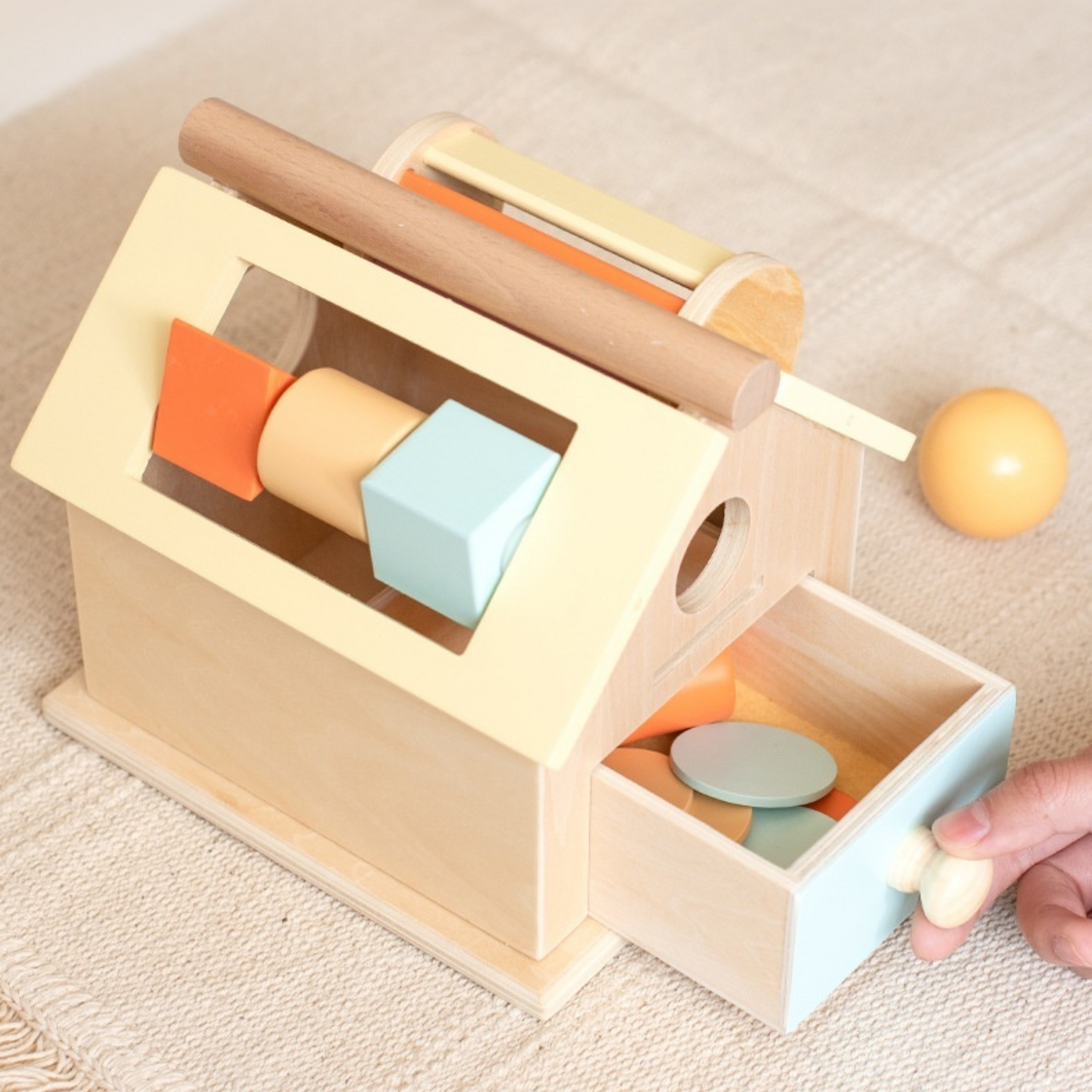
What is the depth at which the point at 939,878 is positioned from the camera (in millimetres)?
917

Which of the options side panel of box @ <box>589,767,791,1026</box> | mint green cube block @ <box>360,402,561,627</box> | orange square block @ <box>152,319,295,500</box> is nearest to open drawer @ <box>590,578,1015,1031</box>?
side panel of box @ <box>589,767,791,1026</box>

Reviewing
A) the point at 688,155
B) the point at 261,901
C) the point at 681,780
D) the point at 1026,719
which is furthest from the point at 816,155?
the point at 261,901

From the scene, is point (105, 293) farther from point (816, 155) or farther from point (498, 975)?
point (816, 155)

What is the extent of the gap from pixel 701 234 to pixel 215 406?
2.30ft

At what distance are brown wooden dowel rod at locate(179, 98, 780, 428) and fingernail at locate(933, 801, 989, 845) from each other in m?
0.23

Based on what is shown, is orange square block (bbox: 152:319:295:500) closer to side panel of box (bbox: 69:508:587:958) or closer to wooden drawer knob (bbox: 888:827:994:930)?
side panel of box (bbox: 69:508:587:958)

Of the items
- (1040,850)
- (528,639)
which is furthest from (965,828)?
(528,639)

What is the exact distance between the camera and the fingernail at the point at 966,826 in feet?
2.97

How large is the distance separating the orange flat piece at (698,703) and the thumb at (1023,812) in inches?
6.5

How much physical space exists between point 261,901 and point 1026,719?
483 millimetres

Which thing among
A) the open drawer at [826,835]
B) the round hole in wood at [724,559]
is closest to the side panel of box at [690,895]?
the open drawer at [826,835]

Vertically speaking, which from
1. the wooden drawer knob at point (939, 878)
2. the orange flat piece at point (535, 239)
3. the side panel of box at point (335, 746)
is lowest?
the side panel of box at point (335, 746)

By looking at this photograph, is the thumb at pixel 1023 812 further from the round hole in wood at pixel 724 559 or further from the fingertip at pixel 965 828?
the round hole in wood at pixel 724 559

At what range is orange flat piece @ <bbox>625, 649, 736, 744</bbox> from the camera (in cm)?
103
